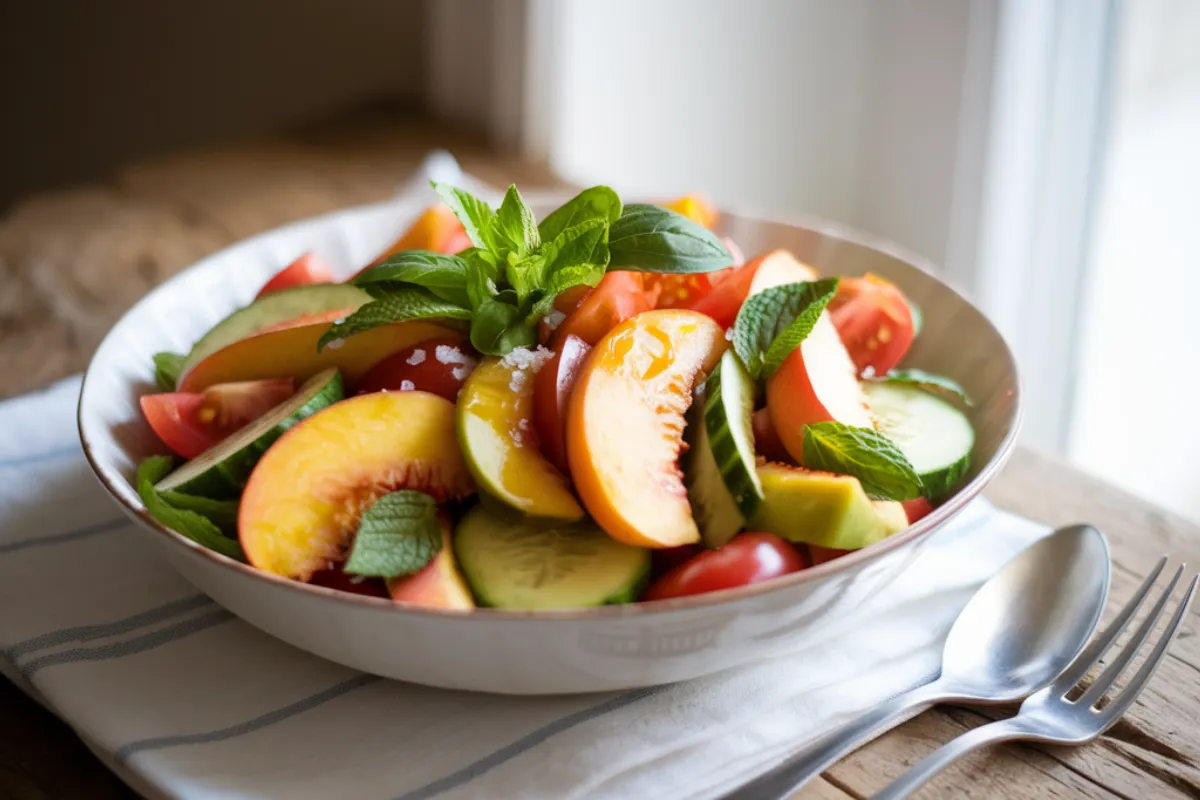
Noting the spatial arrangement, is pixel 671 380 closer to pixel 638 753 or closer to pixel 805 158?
pixel 638 753

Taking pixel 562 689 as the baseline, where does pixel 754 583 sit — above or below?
above

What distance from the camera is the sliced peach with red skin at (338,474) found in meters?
0.91

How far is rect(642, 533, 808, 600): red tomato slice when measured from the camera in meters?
0.90

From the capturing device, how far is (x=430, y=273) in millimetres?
1057

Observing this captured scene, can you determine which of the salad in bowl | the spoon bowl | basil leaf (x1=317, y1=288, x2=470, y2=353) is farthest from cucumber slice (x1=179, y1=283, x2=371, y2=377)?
the spoon bowl

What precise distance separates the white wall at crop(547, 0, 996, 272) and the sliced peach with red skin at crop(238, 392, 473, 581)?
4.37ft

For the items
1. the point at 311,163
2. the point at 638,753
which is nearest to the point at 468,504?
the point at 638,753

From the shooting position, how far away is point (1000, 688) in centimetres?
96

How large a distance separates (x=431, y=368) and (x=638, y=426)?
21 centimetres

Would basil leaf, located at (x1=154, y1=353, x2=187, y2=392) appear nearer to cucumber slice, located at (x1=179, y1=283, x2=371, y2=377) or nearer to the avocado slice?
cucumber slice, located at (x1=179, y1=283, x2=371, y2=377)

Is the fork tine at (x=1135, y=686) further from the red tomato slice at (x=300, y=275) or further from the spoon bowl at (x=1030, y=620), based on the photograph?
the red tomato slice at (x=300, y=275)

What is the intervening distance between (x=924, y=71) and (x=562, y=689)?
1.56 metres

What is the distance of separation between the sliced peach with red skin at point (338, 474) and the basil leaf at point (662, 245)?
0.22m

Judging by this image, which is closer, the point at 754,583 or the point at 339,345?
the point at 754,583
